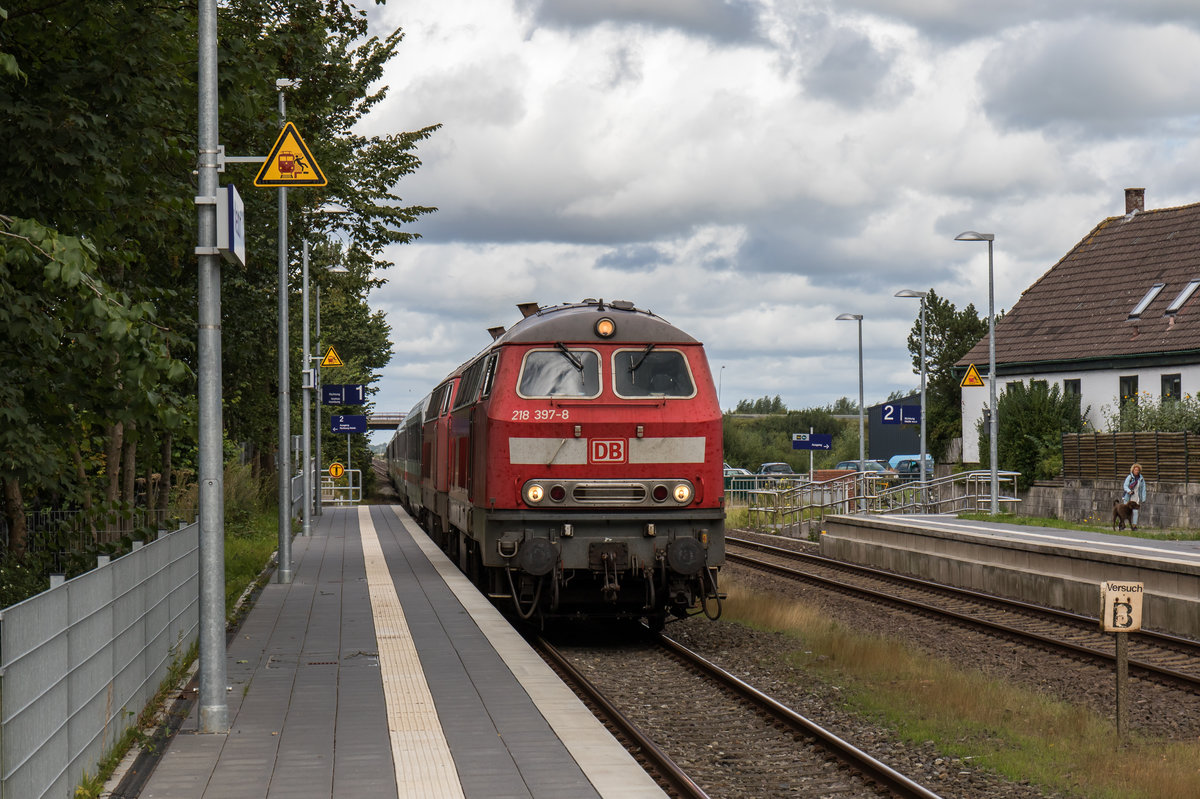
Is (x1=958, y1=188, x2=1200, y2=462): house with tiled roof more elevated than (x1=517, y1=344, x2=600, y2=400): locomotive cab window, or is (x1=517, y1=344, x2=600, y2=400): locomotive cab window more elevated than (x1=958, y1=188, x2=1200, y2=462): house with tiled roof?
(x1=958, y1=188, x2=1200, y2=462): house with tiled roof

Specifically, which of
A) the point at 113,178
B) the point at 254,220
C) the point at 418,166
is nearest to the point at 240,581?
the point at 254,220

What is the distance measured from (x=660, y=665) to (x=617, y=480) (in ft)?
5.91

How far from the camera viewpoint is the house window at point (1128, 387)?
40.7 m

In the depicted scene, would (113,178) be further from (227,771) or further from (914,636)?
(914,636)

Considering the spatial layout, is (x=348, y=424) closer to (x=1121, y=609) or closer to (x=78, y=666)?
(x=1121, y=609)

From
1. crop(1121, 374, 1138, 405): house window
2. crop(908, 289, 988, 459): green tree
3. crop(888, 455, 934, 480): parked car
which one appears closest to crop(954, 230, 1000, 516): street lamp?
crop(1121, 374, 1138, 405): house window

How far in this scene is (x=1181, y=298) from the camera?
40.8 metres

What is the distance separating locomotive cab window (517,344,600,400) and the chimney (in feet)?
132

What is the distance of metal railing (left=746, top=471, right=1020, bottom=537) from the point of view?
3391 centimetres

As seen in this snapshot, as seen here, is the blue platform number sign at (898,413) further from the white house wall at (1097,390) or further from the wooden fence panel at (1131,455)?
the white house wall at (1097,390)

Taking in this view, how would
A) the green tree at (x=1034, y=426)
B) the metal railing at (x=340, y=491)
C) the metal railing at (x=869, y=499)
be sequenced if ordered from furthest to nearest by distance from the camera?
the metal railing at (x=340, y=491), the green tree at (x=1034, y=426), the metal railing at (x=869, y=499)

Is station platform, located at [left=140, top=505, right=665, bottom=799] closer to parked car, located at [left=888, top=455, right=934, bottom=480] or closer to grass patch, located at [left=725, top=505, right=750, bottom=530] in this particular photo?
grass patch, located at [left=725, top=505, right=750, bottom=530]

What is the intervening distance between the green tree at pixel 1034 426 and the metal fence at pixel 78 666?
33569 millimetres

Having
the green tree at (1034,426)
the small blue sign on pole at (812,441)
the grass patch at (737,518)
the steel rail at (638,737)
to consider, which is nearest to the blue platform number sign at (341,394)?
the grass patch at (737,518)
